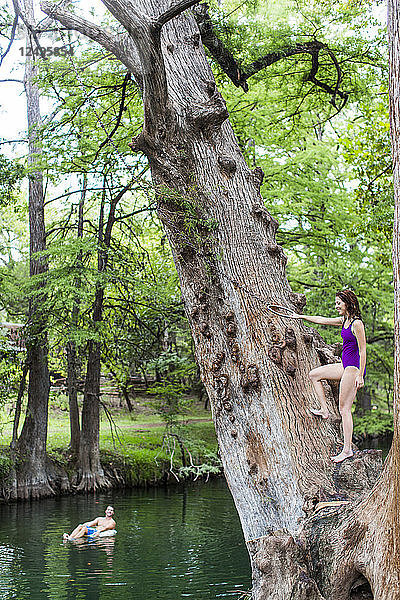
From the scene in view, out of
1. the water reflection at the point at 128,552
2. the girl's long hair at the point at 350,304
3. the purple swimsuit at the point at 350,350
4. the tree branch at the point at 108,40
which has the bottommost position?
the water reflection at the point at 128,552

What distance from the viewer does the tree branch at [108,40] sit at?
6367 millimetres

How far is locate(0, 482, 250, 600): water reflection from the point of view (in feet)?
28.5

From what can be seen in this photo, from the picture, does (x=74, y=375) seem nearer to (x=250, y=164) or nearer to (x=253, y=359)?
(x=250, y=164)

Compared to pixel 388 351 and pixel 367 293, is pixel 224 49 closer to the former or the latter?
pixel 367 293

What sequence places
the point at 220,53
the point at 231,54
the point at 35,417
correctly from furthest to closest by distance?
the point at 35,417 → the point at 231,54 → the point at 220,53

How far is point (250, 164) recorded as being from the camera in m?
13.9

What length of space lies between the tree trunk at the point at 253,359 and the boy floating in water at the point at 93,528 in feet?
23.9

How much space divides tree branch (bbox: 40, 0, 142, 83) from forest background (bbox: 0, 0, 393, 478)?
2.12m

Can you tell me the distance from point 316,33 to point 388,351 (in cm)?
1341

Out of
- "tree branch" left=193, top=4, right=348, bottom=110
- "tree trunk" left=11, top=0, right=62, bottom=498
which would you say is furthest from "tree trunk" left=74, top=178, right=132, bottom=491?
"tree branch" left=193, top=4, right=348, bottom=110

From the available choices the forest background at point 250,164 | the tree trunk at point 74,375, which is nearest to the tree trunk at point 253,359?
the forest background at point 250,164

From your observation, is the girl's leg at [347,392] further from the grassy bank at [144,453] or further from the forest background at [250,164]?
the grassy bank at [144,453]

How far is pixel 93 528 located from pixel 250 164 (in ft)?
26.1

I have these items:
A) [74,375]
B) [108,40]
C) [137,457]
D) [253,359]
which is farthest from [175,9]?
[137,457]
